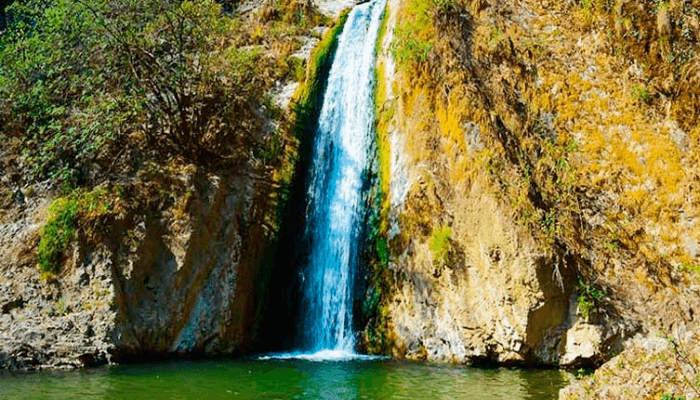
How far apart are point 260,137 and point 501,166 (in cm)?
624

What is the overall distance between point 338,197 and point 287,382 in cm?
612

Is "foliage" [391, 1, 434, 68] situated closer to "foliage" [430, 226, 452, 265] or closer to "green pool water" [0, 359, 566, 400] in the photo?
"foliage" [430, 226, 452, 265]

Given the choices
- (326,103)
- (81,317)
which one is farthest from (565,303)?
(81,317)

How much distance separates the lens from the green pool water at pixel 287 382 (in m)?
10.4

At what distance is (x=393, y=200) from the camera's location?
52.0 ft

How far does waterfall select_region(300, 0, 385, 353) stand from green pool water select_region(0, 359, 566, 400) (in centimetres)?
190

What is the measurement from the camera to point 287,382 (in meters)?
11.4

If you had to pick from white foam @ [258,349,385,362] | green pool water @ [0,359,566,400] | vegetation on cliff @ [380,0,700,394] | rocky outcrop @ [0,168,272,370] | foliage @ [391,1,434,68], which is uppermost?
foliage @ [391,1,434,68]

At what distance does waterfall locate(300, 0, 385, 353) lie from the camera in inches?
612

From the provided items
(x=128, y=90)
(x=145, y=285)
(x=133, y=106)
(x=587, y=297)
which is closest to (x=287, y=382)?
(x=145, y=285)

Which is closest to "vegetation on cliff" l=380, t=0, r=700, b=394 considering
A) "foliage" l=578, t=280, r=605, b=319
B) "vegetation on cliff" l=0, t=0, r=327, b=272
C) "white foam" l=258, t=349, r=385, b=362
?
"foliage" l=578, t=280, r=605, b=319

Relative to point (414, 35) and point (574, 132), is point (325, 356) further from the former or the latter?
point (414, 35)

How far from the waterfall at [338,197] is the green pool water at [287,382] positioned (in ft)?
6.25

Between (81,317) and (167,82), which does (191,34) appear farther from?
(81,317)
